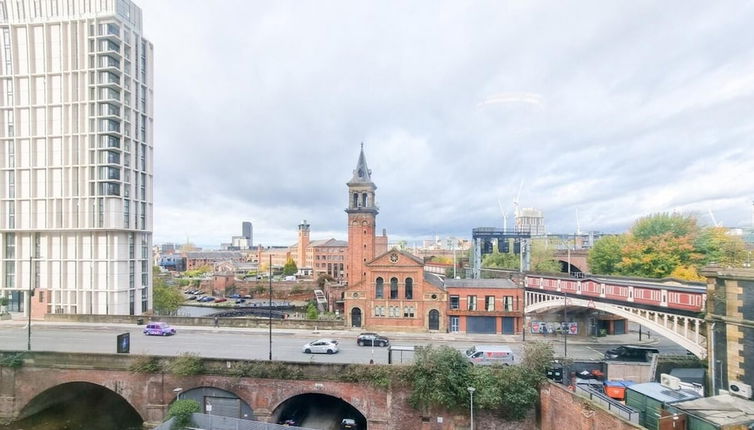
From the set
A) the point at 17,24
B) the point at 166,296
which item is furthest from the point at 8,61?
the point at 166,296

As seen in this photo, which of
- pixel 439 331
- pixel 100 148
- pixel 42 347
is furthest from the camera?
pixel 100 148

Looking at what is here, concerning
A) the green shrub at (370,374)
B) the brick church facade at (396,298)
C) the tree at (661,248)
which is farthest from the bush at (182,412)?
the tree at (661,248)

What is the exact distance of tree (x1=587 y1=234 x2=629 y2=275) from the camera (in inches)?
1842

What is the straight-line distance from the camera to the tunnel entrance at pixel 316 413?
24.5m

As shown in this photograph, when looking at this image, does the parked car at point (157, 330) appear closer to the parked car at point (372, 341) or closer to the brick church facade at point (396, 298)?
the brick church facade at point (396, 298)

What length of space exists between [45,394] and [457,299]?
34.5 m

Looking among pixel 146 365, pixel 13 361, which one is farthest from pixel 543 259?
pixel 13 361

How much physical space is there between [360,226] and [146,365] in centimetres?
2510

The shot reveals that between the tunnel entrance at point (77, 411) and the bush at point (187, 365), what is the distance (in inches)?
255

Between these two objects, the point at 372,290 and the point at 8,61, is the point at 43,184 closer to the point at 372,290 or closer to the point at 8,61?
the point at 8,61

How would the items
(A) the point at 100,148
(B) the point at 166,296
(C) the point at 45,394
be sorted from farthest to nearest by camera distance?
(B) the point at 166,296
(A) the point at 100,148
(C) the point at 45,394

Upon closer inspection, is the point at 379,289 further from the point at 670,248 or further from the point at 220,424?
the point at 670,248

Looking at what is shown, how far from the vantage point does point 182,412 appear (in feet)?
72.4

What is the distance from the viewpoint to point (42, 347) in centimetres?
2925
